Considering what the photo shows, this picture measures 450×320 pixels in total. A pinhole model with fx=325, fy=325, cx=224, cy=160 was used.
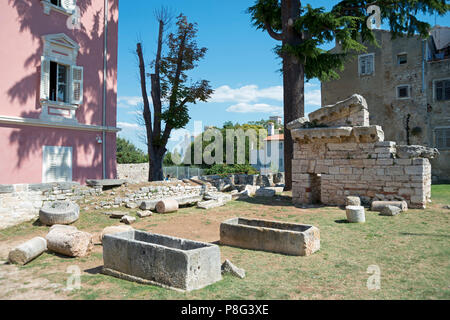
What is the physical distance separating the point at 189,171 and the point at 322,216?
72.6ft

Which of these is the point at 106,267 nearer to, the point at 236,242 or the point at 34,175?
the point at 236,242

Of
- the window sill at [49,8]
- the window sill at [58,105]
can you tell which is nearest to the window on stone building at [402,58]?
the window sill at [49,8]

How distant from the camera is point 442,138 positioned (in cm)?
2238

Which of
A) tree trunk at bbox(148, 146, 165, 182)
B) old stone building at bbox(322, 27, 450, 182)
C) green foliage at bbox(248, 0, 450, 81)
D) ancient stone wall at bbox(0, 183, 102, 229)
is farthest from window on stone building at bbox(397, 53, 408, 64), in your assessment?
ancient stone wall at bbox(0, 183, 102, 229)

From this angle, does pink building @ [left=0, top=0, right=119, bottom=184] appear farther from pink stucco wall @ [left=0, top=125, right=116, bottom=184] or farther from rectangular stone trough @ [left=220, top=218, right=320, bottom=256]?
rectangular stone trough @ [left=220, top=218, right=320, bottom=256]

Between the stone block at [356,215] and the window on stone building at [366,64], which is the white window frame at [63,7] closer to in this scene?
the stone block at [356,215]

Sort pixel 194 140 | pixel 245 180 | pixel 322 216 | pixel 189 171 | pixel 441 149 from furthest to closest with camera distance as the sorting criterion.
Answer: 1. pixel 194 140
2. pixel 189 171
3. pixel 441 149
4. pixel 245 180
5. pixel 322 216

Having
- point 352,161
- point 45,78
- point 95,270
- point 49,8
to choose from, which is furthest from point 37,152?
point 352,161

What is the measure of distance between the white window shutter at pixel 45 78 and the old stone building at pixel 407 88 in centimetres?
2101

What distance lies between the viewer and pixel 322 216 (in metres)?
10.4

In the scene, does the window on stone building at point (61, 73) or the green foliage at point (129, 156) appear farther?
the green foliage at point (129, 156)

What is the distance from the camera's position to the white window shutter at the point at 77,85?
1360cm

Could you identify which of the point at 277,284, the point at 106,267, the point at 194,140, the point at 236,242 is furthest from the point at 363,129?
the point at 194,140

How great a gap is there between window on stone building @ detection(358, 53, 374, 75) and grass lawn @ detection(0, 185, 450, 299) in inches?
711
